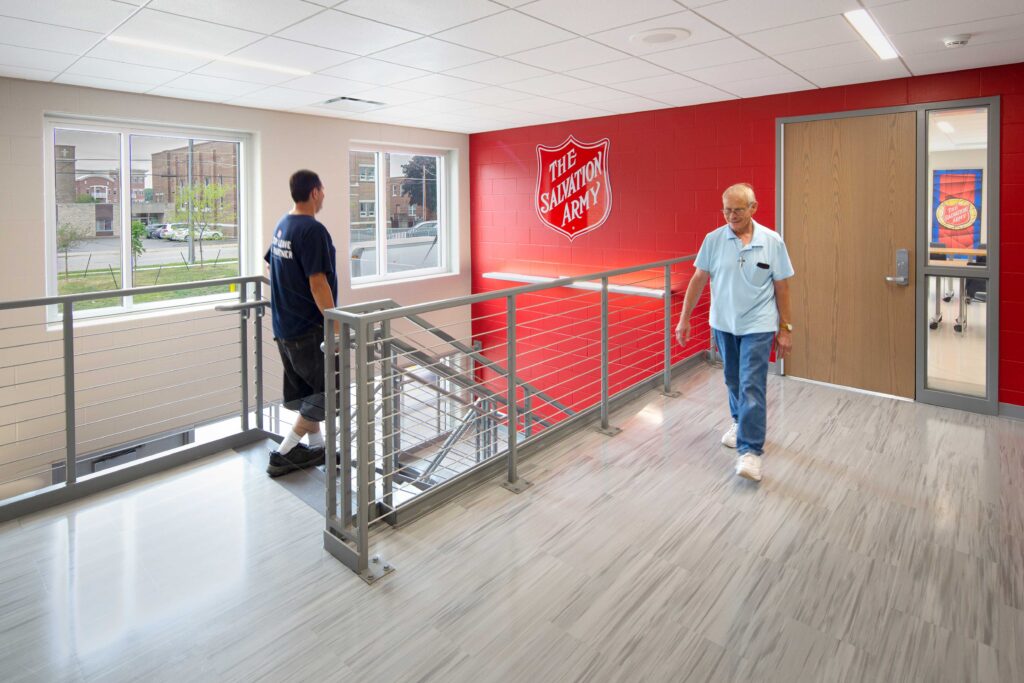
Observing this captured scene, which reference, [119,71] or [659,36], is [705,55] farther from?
[119,71]

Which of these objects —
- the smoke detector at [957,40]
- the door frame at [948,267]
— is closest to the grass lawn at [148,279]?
the smoke detector at [957,40]

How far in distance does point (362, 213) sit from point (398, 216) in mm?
540

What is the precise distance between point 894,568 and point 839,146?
147 inches

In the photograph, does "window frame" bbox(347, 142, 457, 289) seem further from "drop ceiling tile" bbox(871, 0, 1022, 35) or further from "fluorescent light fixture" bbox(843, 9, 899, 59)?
"drop ceiling tile" bbox(871, 0, 1022, 35)

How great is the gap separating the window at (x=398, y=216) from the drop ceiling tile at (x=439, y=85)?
2.25 metres

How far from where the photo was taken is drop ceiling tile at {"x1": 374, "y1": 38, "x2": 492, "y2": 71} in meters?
3.93

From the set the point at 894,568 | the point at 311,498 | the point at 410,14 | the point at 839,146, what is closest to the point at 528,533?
the point at 311,498

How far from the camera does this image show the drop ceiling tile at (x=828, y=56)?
13.2 ft

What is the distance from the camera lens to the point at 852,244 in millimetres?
5180

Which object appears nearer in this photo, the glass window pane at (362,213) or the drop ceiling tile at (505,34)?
the drop ceiling tile at (505,34)

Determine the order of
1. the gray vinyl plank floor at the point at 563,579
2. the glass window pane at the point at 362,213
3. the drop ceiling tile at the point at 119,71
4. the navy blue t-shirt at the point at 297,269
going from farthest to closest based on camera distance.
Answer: the glass window pane at the point at 362,213
the drop ceiling tile at the point at 119,71
the navy blue t-shirt at the point at 297,269
the gray vinyl plank floor at the point at 563,579

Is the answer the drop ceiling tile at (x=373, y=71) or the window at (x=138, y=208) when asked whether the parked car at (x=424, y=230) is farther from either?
the drop ceiling tile at (x=373, y=71)

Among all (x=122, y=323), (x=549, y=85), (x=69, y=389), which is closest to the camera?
(x=69, y=389)

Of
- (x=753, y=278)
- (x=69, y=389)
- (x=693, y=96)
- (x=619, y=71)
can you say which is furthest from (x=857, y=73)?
(x=69, y=389)
